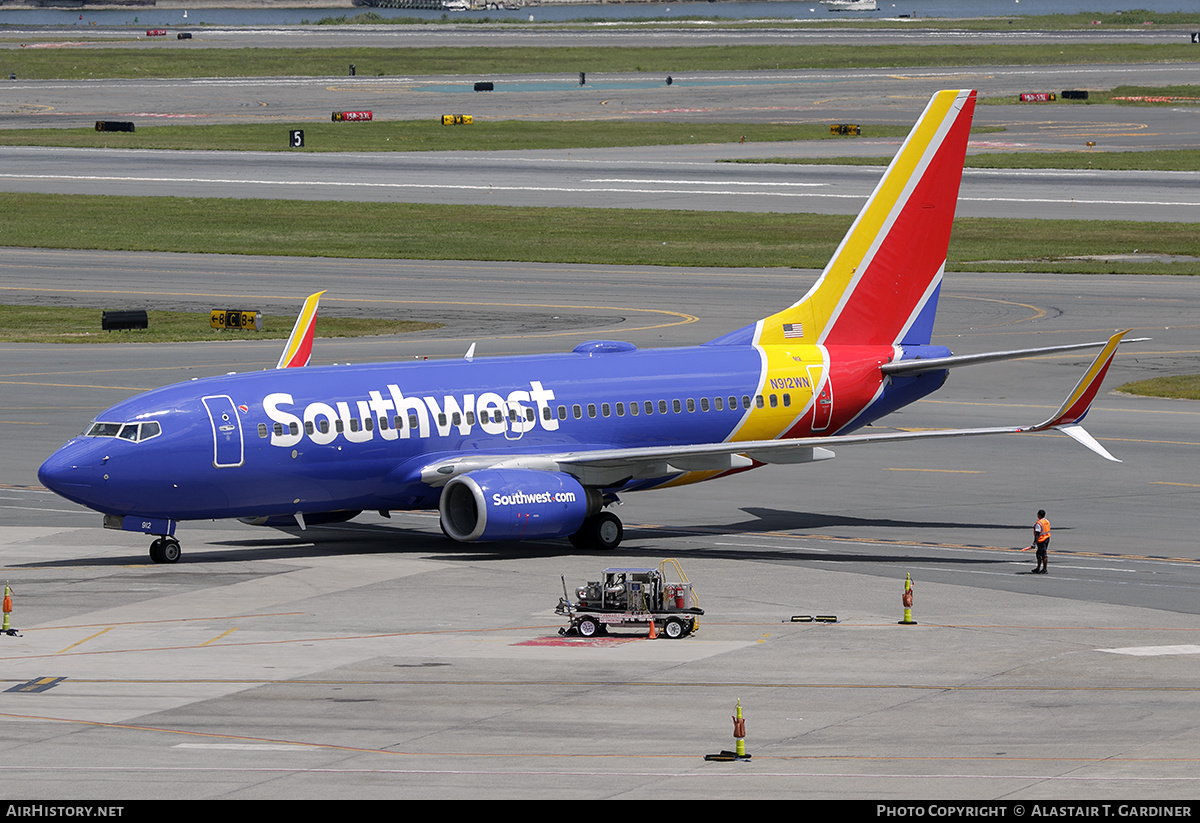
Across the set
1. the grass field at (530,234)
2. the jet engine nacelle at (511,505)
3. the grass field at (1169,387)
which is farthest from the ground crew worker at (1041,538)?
the grass field at (530,234)

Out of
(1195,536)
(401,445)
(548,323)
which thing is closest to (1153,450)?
(1195,536)

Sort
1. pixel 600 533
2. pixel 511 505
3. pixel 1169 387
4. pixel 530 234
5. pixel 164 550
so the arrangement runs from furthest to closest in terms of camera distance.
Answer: pixel 530 234 → pixel 1169 387 → pixel 600 533 → pixel 164 550 → pixel 511 505

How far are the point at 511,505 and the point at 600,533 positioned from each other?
3.18 meters

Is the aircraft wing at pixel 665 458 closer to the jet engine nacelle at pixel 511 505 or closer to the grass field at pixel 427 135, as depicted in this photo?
the jet engine nacelle at pixel 511 505

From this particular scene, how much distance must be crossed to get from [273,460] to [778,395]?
14.0m

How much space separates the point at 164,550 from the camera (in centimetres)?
4272

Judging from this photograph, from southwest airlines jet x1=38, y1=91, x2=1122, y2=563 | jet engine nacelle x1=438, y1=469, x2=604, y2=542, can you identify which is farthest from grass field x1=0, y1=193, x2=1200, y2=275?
jet engine nacelle x1=438, y1=469, x2=604, y2=542

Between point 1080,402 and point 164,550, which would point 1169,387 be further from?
point 164,550

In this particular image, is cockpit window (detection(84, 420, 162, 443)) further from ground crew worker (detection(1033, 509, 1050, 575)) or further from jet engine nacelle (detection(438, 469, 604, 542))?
ground crew worker (detection(1033, 509, 1050, 575))

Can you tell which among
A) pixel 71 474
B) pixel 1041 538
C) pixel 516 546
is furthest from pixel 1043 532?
pixel 71 474

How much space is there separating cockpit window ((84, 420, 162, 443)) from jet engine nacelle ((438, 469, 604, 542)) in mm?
6880

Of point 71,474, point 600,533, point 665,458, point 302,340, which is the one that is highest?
point 302,340

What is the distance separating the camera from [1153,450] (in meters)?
57.8
